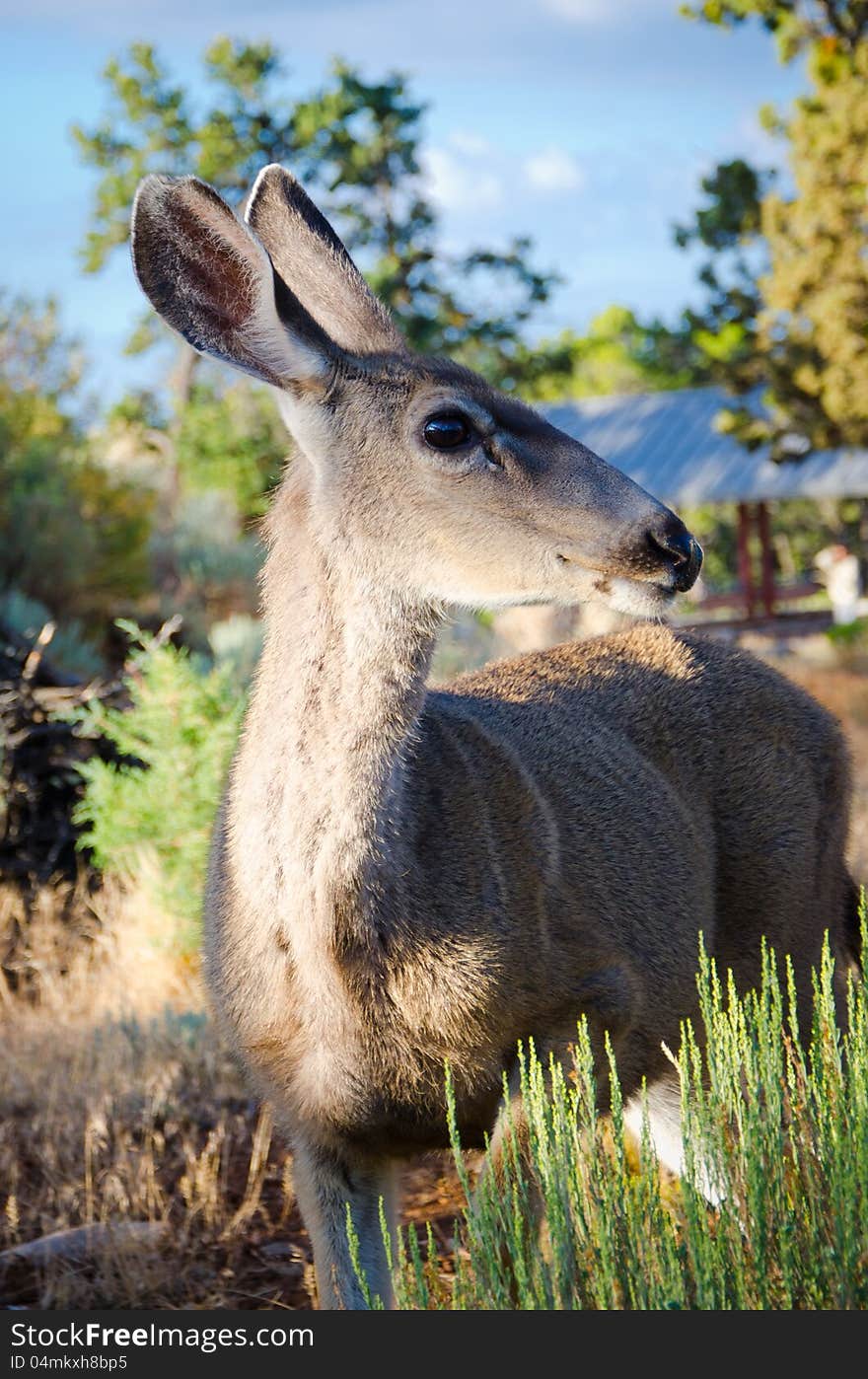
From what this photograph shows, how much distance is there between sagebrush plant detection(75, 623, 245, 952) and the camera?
757 cm

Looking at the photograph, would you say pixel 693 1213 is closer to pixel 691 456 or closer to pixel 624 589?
pixel 624 589

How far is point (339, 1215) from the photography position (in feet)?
12.0

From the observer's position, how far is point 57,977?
783 centimetres

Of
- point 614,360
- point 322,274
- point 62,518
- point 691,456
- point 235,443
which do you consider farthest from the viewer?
point 614,360

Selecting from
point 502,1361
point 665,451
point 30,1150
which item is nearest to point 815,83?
point 30,1150

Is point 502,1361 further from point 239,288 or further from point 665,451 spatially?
point 665,451

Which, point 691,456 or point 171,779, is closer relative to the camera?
point 171,779

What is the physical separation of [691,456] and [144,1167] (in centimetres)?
3150

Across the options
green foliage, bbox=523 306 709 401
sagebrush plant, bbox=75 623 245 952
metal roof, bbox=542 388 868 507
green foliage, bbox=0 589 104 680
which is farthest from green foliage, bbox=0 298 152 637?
green foliage, bbox=523 306 709 401

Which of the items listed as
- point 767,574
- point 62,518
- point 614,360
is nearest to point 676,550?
point 62,518

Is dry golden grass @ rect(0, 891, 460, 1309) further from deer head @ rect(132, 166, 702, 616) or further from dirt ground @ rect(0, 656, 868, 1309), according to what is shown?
deer head @ rect(132, 166, 702, 616)

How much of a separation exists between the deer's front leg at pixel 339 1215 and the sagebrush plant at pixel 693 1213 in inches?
13.3

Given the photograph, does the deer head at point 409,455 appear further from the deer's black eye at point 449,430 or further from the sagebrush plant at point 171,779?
the sagebrush plant at point 171,779

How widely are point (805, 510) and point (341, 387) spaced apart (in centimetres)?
4888
